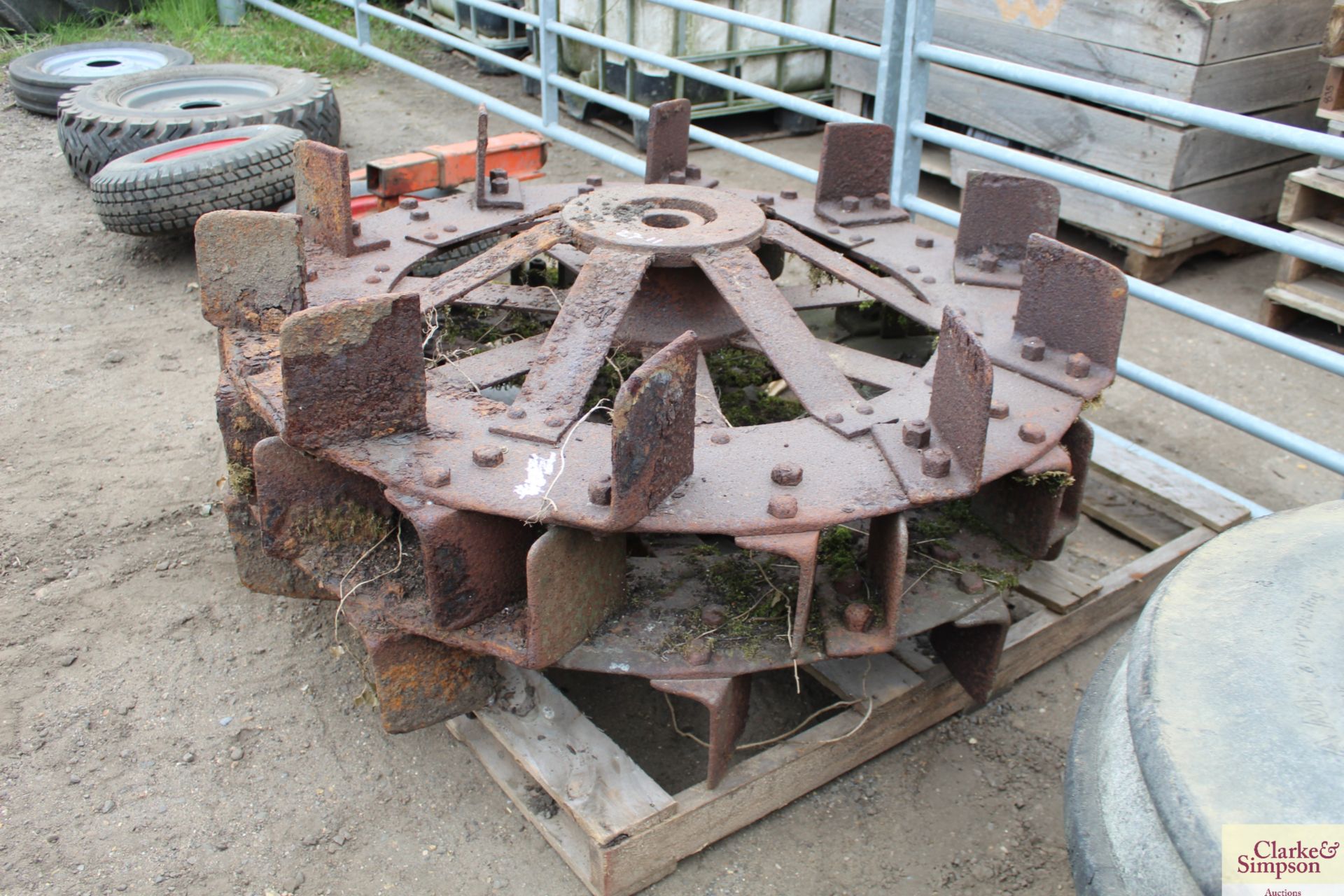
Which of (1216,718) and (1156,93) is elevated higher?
(1156,93)

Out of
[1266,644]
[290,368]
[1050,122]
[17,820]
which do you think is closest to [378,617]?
[290,368]

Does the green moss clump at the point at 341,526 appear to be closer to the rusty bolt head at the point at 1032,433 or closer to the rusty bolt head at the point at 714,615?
the rusty bolt head at the point at 714,615

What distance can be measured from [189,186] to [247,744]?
3058 millimetres

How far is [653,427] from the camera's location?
76.0 inches

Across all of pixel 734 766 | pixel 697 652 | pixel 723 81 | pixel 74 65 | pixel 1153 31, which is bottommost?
pixel 734 766

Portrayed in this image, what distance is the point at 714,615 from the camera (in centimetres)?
229

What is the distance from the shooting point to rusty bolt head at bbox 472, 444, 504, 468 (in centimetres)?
215

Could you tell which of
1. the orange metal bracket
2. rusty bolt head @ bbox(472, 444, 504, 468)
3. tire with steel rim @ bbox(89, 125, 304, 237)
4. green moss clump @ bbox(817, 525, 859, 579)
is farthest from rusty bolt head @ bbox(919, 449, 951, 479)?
tire with steel rim @ bbox(89, 125, 304, 237)

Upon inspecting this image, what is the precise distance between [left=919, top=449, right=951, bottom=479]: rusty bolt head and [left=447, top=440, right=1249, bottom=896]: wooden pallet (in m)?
0.69

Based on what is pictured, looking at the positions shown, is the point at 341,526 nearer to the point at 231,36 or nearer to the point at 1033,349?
the point at 1033,349

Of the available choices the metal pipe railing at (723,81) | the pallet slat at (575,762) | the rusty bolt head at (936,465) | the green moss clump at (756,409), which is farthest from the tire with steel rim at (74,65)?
the rusty bolt head at (936,465)

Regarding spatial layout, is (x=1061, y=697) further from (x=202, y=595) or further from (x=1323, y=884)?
(x=202, y=595)

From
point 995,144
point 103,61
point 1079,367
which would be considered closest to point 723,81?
point 995,144

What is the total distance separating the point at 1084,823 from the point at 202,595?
8.11 ft
